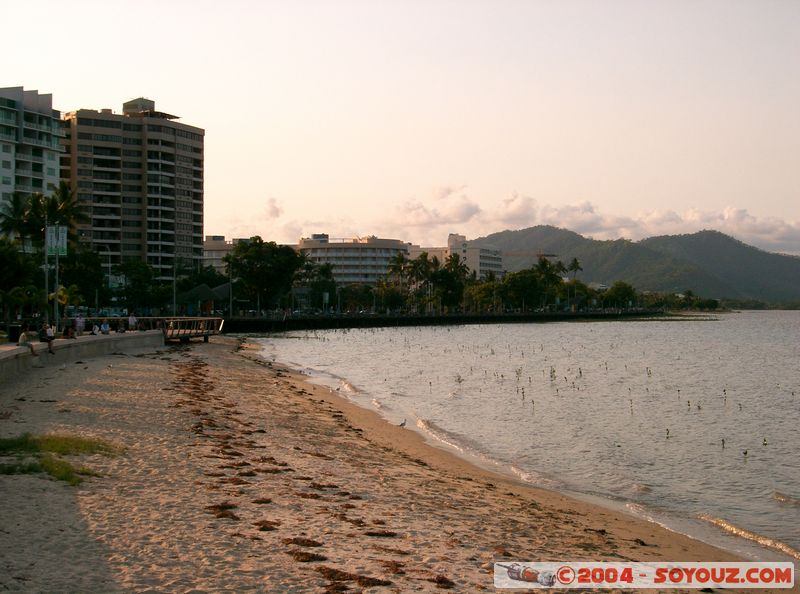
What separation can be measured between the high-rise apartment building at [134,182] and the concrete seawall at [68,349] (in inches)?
3921

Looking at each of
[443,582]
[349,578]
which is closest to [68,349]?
[349,578]

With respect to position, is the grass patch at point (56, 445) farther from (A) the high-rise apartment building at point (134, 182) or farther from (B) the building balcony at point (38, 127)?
(A) the high-rise apartment building at point (134, 182)

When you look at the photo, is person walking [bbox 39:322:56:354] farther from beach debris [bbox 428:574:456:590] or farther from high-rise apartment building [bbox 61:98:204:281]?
high-rise apartment building [bbox 61:98:204:281]

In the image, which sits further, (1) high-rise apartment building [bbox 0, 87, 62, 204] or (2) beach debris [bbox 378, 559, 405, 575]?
(1) high-rise apartment building [bbox 0, 87, 62, 204]

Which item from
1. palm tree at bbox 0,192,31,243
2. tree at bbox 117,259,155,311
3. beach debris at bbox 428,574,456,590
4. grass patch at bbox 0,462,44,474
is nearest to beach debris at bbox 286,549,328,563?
beach debris at bbox 428,574,456,590

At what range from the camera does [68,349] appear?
138 feet

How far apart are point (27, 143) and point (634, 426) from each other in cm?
11466

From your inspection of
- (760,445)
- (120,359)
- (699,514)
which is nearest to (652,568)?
(699,514)

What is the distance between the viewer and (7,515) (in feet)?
34.6

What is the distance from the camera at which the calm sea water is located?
1662 centimetres

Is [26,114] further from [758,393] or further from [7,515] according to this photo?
[7,515]

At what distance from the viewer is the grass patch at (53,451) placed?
13023 mm

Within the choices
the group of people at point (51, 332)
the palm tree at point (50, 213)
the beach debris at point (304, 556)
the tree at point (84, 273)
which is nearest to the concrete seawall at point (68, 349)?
the group of people at point (51, 332)

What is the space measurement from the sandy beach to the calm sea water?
172cm
